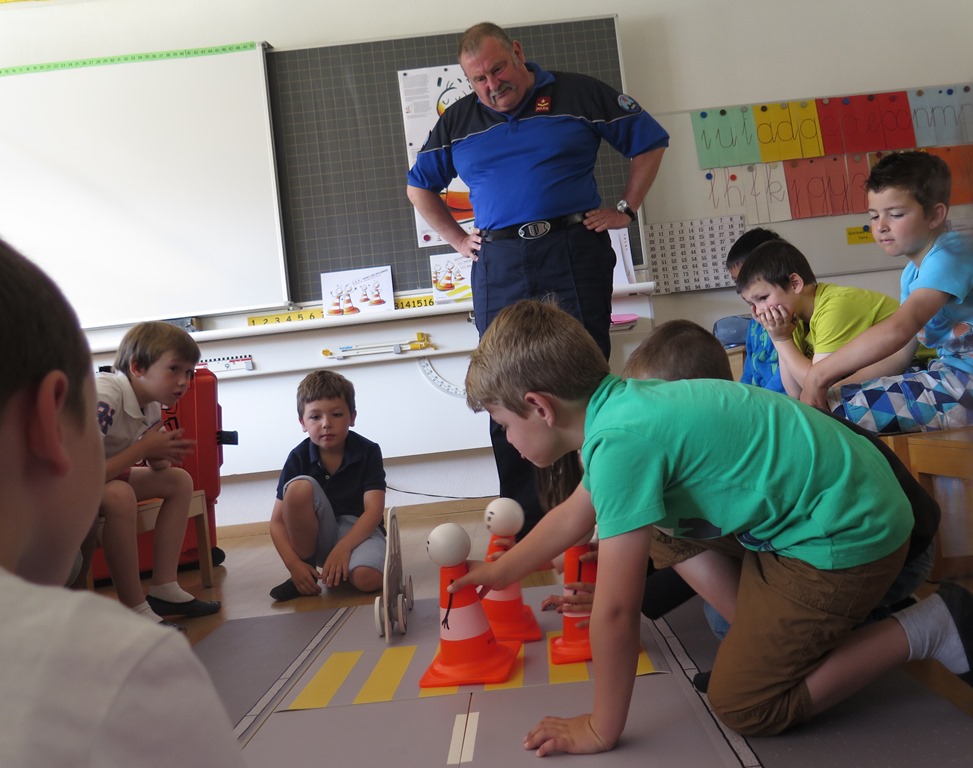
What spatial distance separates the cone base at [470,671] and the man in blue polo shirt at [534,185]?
0.92 metres

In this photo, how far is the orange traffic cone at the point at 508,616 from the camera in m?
1.76

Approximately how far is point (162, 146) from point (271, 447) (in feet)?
5.03

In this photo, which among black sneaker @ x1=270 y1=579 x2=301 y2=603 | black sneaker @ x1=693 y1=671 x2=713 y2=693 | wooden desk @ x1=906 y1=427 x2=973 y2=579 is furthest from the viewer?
black sneaker @ x1=270 y1=579 x2=301 y2=603

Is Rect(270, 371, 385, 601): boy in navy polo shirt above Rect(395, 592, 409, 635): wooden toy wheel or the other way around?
above

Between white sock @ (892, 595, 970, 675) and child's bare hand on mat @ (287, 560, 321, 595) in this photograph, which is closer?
white sock @ (892, 595, 970, 675)

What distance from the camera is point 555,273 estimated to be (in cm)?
245

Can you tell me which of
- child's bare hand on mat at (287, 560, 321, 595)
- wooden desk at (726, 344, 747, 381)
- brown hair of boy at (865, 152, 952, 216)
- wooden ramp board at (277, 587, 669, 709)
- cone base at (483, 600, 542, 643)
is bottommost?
wooden ramp board at (277, 587, 669, 709)

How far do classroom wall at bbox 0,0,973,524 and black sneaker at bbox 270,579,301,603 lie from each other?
7.68ft

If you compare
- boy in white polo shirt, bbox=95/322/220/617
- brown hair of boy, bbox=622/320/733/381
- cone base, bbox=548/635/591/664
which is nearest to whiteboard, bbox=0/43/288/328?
boy in white polo shirt, bbox=95/322/220/617

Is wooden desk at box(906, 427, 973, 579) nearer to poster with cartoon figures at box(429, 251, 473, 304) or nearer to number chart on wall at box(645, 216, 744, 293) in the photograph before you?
number chart on wall at box(645, 216, 744, 293)

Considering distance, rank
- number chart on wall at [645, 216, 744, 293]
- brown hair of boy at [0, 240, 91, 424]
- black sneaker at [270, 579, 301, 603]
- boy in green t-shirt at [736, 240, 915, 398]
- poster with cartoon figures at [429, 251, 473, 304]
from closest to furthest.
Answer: brown hair of boy at [0, 240, 91, 424]
boy in green t-shirt at [736, 240, 915, 398]
black sneaker at [270, 579, 301, 603]
poster with cartoon figures at [429, 251, 473, 304]
number chart on wall at [645, 216, 744, 293]

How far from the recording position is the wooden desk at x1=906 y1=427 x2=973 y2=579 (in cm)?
160

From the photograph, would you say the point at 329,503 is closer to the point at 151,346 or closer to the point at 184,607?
the point at 184,607

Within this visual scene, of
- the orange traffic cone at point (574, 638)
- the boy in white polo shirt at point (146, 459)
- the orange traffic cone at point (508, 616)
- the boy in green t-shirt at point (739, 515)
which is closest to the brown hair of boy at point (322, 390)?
the boy in white polo shirt at point (146, 459)
